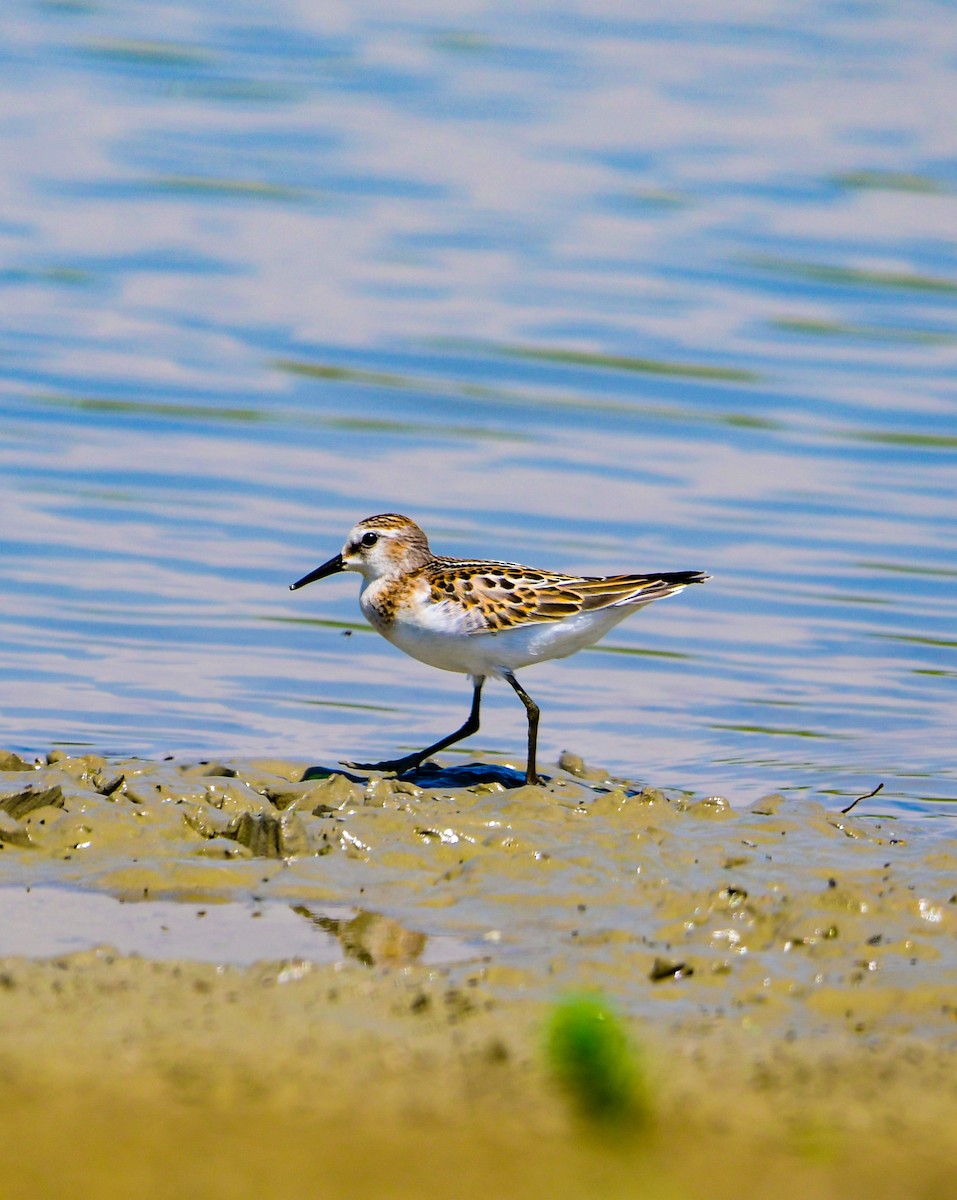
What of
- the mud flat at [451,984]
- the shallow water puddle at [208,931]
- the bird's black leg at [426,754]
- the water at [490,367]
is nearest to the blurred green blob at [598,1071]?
the mud flat at [451,984]

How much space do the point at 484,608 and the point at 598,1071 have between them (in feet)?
13.0

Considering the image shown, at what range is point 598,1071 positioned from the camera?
390cm

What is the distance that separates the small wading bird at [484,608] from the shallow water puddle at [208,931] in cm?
200

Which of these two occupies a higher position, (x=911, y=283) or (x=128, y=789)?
(x=911, y=283)

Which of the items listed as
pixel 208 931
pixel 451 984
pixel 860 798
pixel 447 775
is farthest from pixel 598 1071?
pixel 860 798

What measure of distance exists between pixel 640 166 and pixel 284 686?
45.5 ft

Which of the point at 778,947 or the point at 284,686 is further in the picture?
the point at 284,686

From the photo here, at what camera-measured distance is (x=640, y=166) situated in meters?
22.3

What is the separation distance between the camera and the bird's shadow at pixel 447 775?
785cm

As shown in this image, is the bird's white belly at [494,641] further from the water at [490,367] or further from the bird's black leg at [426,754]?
the water at [490,367]

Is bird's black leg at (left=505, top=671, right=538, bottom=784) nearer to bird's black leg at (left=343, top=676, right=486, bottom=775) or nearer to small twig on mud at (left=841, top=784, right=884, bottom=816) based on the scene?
bird's black leg at (left=343, top=676, right=486, bottom=775)

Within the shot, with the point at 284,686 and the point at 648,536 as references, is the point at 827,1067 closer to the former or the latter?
the point at 284,686

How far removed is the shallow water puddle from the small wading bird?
200cm

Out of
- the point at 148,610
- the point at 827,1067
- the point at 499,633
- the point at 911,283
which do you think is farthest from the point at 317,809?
the point at 911,283
